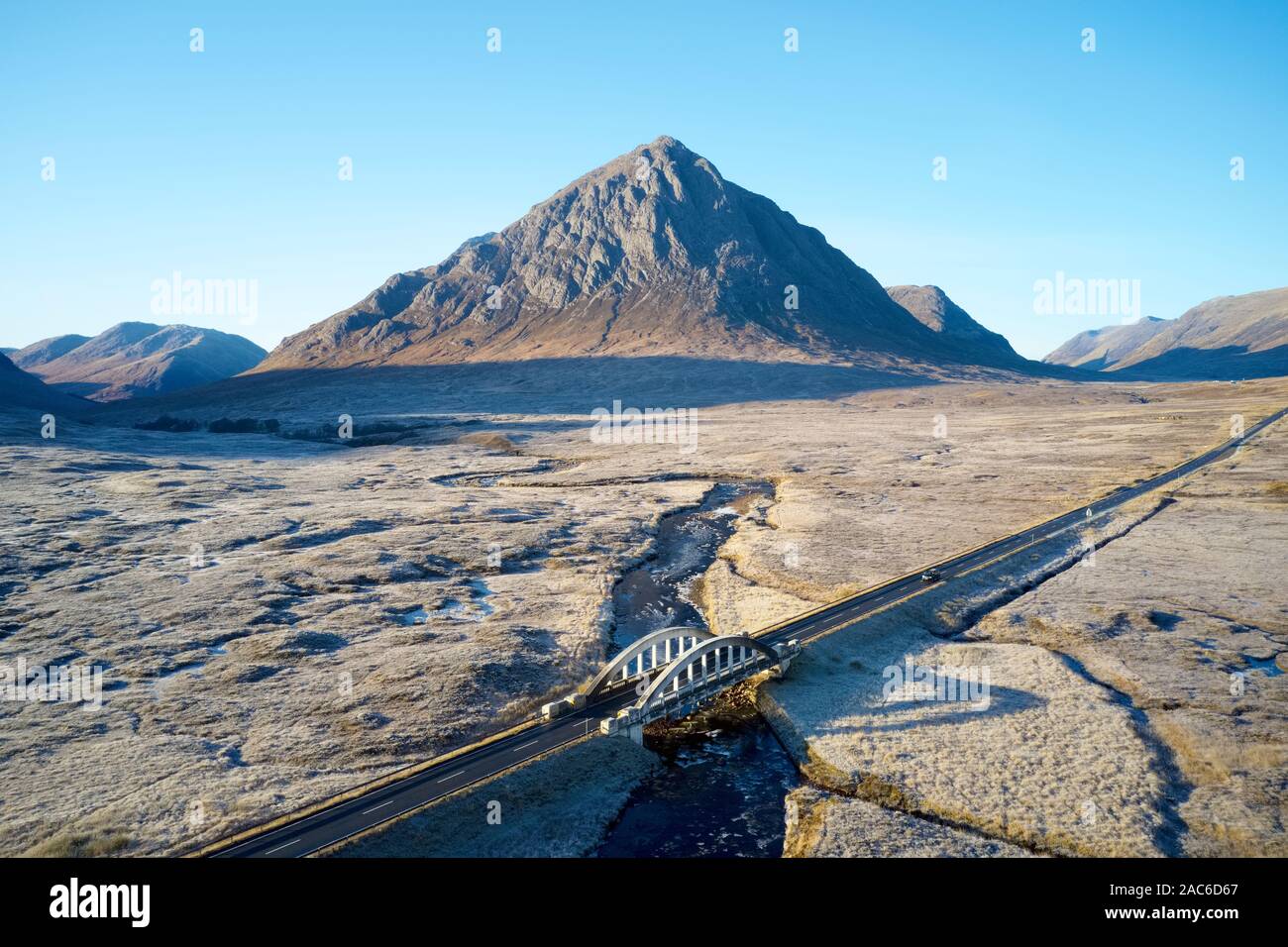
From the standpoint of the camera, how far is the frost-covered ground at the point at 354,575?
3144 cm

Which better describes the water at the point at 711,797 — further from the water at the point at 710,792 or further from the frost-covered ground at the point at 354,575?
the frost-covered ground at the point at 354,575

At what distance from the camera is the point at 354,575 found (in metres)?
60.1

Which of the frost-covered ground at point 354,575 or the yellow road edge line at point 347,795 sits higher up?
the frost-covered ground at point 354,575

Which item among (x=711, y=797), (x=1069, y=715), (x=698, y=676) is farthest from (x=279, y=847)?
(x=1069, y=715)

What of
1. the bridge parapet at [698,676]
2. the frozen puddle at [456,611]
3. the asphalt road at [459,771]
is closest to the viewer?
the asphalt road at [459,771]

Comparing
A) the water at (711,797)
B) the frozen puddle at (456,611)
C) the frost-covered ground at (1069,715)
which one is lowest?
the water at (711,797)

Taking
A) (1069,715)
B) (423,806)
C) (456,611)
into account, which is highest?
(456,611)

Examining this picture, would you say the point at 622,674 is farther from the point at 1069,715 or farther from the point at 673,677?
the point at 1069,715

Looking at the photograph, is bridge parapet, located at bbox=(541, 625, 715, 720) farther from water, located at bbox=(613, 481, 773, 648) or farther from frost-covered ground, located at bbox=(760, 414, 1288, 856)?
water, located at bbox=(613, 481, 773, 648)

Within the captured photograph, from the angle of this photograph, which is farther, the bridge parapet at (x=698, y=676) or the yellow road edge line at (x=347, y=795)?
the bridge parapet at (x=698, y=676)

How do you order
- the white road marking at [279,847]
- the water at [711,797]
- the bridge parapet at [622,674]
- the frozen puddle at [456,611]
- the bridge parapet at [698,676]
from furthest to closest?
the frozen puddle at [456,611], the bridge parapet at [622,674], the bridge parapet at [698,676], the water at [711,797], the white road marking at [279,847]

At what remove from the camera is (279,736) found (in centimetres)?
3384

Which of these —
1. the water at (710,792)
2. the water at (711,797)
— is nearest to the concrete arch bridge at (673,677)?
the water at (710,792)
